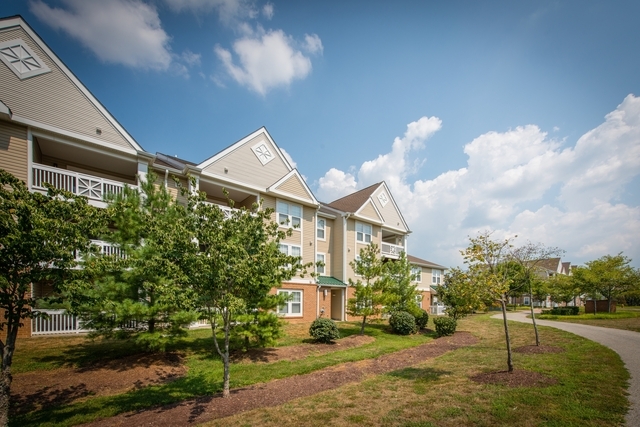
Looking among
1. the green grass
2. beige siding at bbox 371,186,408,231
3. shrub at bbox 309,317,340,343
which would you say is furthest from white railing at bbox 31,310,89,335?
beige siding at bbox 371,186,408,231

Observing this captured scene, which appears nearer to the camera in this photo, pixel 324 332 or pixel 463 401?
pixel 463 401

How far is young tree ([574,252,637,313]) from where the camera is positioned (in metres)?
28.4

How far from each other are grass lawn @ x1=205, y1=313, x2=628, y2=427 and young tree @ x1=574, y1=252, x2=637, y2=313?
79.1ft

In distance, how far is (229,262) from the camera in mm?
7496

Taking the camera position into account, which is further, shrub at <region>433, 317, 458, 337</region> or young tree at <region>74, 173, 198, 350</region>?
shrub at <region>433, 317, 458, 337</region>

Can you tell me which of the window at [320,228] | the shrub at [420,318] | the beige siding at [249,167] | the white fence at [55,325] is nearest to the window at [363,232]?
the window at [320,228]

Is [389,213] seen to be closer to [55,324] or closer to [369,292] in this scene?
[369,292]

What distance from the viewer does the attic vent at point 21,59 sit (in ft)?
42.7

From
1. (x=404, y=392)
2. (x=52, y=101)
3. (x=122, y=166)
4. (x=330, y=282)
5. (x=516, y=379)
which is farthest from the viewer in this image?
(x=330, y=282)

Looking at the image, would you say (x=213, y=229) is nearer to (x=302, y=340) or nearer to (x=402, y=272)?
(x=302, y=340)

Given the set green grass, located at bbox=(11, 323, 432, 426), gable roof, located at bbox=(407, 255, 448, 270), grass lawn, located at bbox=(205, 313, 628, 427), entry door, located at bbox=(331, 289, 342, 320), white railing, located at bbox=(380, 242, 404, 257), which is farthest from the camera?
gable roof, located at bbox=(407, 255, 448, 270)

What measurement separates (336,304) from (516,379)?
17.6m

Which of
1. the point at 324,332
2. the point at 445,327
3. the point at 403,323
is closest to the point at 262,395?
the point at 324,332

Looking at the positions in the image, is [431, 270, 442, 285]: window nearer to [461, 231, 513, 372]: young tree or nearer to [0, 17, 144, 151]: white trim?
[461, 231, 513, 372]: young tree
